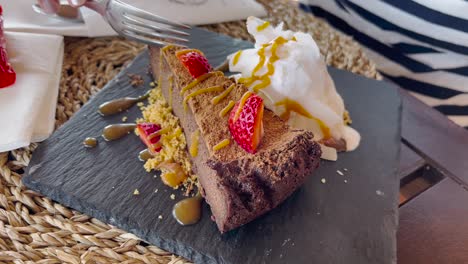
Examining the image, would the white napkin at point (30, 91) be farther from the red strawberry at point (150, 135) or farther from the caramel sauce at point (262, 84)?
the caramel sauce at point (262, 84)

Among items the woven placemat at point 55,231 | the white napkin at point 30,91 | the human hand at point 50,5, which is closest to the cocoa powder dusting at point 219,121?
the woven placemat at point 55,231

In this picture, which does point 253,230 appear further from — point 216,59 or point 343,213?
point 216,59

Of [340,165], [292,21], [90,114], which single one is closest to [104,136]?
[90,114]

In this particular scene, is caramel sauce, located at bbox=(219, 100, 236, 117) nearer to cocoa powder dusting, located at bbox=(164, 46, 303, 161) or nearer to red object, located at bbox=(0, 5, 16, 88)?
cocoa powder dusting, located at bbox=(164, 46, 303, 161)

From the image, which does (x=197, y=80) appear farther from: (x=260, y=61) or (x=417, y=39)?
(x=417, y=39)

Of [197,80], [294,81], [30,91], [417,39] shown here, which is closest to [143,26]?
[197,80]

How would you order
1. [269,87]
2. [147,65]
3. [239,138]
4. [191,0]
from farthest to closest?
1. [191,0]
2. [147,65]
3. [269,87]
4. [239,138]
